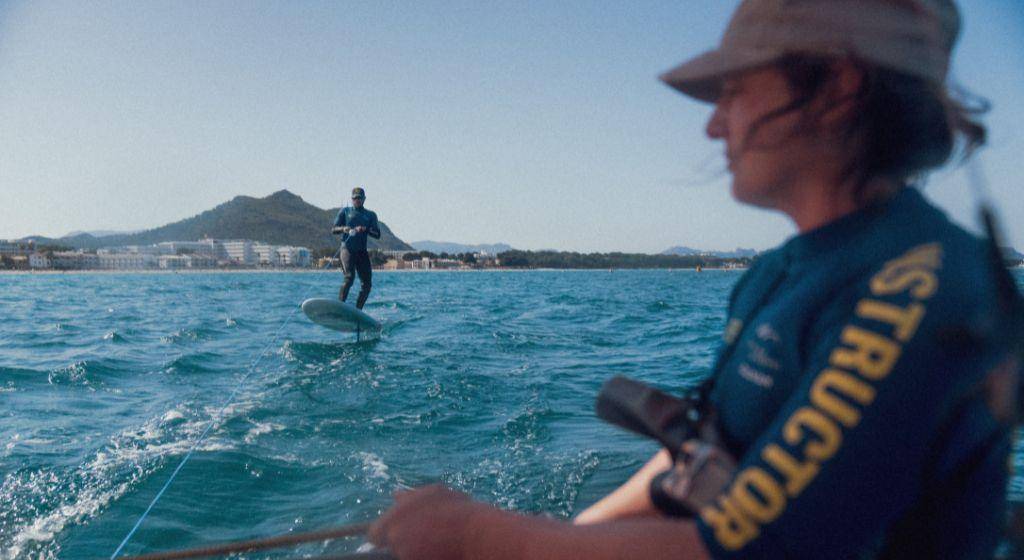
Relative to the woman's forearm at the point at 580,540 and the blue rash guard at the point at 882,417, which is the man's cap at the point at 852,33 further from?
the woman's forearm at the point at 580,540

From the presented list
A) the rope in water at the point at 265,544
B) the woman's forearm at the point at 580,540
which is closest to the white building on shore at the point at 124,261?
the rope in water at the point at 265,544

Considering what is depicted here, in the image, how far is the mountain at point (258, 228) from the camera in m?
145

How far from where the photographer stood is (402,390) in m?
7.63

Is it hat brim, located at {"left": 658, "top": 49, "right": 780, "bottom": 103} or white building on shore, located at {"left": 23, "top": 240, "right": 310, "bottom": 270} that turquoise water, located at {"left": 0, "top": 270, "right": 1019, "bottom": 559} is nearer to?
hat brim, located at {"left": 658, "top": 49, "right": 780, "bottom": 103}

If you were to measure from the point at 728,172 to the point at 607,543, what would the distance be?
63cm

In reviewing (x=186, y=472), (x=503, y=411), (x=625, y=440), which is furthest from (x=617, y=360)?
(x=186, y=472)

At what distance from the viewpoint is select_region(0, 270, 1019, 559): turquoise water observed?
416cm

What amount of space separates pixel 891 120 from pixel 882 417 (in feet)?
1.37

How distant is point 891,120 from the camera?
85 cm

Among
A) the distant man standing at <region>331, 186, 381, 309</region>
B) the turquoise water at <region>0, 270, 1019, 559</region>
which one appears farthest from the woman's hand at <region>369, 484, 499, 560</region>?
the distant man standing at <region>331, 186, 381, 309</region>

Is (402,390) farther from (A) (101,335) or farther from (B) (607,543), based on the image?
(A) (101,335)

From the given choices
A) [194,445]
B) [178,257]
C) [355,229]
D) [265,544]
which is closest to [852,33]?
[265,544]

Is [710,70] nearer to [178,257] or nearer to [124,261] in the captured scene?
[124,261]

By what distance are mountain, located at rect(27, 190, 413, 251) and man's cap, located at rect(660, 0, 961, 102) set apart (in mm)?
139571
